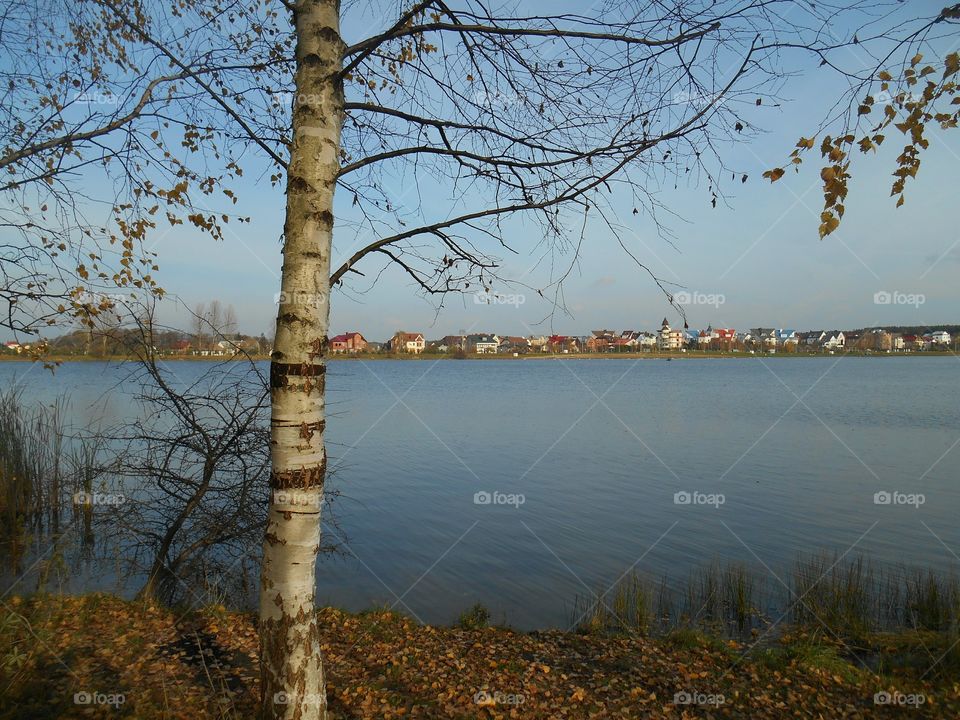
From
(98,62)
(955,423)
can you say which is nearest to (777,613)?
(98,62)

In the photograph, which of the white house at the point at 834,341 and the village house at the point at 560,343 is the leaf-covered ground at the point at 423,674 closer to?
the village house at the point at 560,343

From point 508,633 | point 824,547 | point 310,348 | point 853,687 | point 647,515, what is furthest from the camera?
point 647,515

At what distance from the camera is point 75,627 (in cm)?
580

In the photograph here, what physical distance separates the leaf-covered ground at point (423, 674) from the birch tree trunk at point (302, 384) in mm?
1045

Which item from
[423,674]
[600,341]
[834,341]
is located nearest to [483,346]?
[600,341]

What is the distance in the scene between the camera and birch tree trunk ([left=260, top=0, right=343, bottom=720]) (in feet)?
10.7

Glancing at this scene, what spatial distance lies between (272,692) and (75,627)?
354cm

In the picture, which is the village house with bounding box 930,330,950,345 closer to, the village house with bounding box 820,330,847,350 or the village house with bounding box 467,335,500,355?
the village house with bounding box 820,330,847,350

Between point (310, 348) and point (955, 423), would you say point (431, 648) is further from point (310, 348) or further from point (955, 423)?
point (955, 423)

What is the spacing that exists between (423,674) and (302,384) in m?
3.19

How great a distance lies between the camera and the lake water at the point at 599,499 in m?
9.59

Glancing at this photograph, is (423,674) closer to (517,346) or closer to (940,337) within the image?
(517,346)

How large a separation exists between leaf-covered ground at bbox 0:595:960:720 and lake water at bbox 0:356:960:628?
192 cm

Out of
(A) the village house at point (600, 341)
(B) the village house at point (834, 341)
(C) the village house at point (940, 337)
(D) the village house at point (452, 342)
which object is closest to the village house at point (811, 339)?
(B) the village house at point (834, 341)
